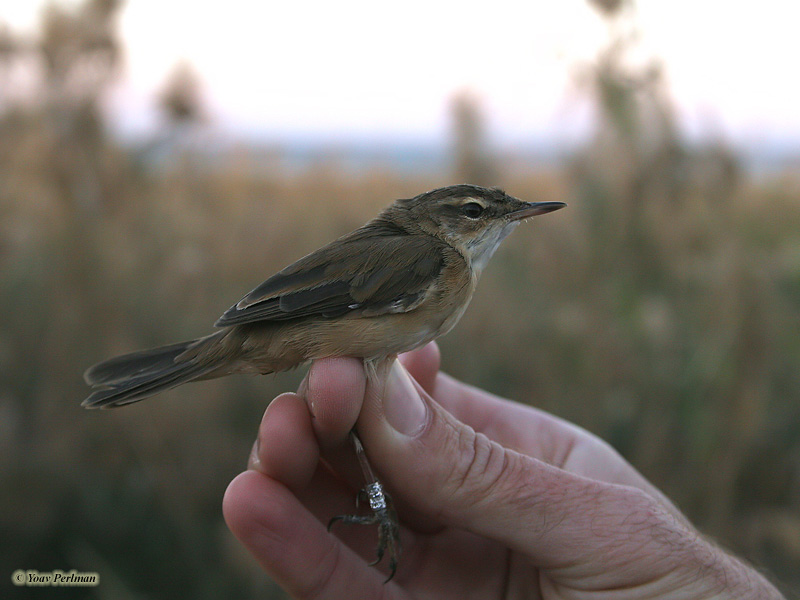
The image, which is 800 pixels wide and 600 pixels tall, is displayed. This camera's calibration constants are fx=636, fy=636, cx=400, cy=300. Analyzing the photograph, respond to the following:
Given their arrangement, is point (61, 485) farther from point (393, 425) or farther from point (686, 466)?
point (686, 466)

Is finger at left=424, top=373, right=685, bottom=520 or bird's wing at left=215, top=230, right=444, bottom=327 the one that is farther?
finger at left=424, top=373, right=685, bottom=520

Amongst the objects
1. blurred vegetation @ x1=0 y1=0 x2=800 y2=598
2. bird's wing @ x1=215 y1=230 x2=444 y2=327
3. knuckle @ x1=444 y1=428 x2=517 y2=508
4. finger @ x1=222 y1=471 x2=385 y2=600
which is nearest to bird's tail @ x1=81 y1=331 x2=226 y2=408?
bird's wing @ x1=215 y1=230 x2=444 y2=327

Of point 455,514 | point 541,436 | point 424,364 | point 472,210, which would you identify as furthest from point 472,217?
point 455,514

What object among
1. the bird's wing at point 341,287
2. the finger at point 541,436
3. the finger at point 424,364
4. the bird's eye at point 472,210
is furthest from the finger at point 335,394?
the bird's eye at point 472,210

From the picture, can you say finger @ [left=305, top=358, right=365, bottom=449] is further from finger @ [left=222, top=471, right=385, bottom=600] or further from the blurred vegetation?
the blurred vegetation

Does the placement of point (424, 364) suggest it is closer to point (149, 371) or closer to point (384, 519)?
point (384, 519)

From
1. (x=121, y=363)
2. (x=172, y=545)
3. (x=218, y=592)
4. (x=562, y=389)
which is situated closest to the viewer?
(x=121, y=363)

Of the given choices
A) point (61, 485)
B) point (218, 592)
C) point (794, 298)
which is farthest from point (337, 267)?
point (794, 298)
